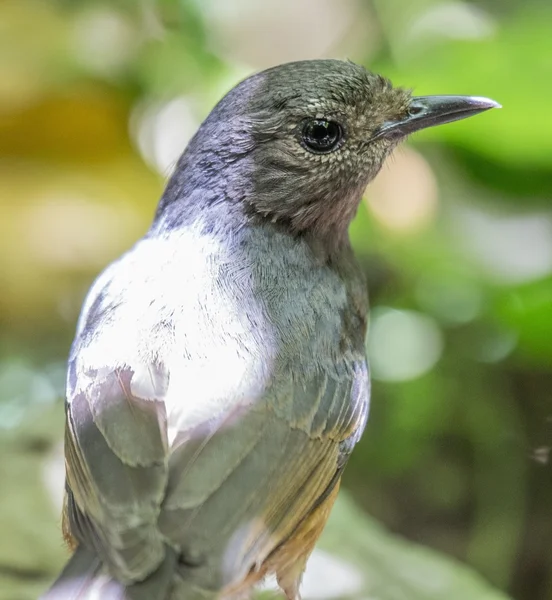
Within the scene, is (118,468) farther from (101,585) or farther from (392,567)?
(392,567)

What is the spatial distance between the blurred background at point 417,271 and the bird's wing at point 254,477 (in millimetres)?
1431

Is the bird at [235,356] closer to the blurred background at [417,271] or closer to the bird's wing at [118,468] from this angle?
the bird's wing at [118,468]

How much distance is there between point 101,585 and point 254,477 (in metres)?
0.51

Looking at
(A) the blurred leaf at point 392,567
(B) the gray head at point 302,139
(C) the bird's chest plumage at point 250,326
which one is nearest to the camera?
(C) the bird's chest plumage at point 250,326

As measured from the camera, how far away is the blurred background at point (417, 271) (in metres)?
4.19

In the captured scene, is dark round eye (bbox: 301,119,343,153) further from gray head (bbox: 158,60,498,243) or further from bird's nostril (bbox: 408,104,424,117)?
bird's nostril (bbox: 408,104,424,117)

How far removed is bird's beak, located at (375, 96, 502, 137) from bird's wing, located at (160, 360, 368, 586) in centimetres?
102

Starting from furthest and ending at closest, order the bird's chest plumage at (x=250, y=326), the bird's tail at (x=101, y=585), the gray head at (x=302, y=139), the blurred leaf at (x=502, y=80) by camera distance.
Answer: the blurred leaf at (x=502, y=80) < the gray head at (x=302, y=139) < the bird's chest plumage at (x=250, y=326) < the bird's tail at (x=101, y=585)

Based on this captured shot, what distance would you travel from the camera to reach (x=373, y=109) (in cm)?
334

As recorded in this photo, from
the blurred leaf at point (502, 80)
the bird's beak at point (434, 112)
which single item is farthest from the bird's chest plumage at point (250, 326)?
the blurred leaf at point (502, 80)

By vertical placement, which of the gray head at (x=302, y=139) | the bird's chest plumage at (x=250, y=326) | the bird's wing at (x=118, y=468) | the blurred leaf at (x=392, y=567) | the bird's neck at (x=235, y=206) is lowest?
the blurred leaf at (x=392, y=567)

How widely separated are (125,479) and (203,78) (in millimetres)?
3645

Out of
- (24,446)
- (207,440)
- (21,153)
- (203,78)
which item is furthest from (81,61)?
(207,440)

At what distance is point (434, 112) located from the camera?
343cm
